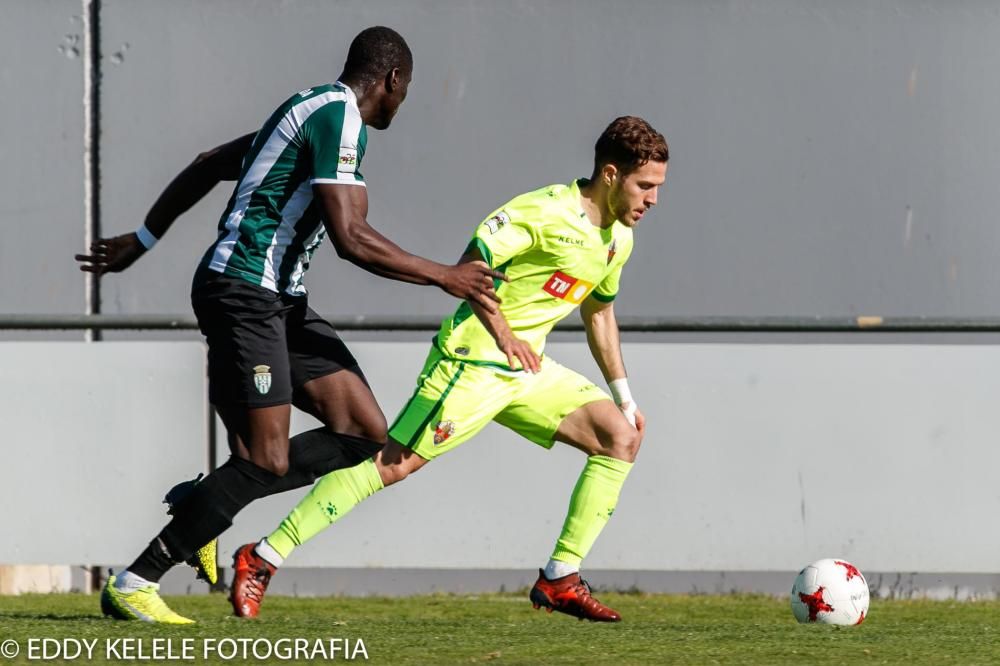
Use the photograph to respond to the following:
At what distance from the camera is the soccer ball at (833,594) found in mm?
5684

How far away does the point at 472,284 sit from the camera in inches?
188

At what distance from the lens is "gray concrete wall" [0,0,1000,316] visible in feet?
27.6

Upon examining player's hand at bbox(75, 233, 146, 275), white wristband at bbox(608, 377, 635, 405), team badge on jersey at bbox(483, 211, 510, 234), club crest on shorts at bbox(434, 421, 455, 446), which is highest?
team badge on jersey at bbox(483, 211, 510, 234)

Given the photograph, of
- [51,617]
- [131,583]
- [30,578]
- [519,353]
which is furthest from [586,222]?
[30,578]

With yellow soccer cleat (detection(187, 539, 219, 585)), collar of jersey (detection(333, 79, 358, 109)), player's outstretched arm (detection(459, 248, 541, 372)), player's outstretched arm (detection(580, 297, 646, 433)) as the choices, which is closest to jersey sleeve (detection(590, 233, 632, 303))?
player's outstretched arm (detection(580, 297, 646, 433))

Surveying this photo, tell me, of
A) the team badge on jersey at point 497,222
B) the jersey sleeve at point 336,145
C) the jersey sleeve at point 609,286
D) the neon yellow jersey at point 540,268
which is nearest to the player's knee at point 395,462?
the neon yellow jersey at point 540,268

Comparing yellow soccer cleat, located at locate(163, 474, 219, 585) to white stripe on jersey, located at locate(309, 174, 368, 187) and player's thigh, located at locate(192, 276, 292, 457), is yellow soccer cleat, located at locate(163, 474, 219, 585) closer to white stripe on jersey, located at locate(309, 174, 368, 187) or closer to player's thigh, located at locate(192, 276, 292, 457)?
player's thigh, located at locate(192, 276, 292, 457)

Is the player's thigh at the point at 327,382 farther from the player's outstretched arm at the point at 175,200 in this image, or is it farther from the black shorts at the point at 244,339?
the player's outstretched arm at the point at 175,200

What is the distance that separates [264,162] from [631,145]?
1404 mm

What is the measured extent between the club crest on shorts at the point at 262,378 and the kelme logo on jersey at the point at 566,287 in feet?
4.16

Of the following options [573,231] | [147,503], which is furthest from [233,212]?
[147,503]

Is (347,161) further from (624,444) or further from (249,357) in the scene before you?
(624,444)

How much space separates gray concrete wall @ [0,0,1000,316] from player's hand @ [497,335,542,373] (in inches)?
124

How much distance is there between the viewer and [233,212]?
515 cm
